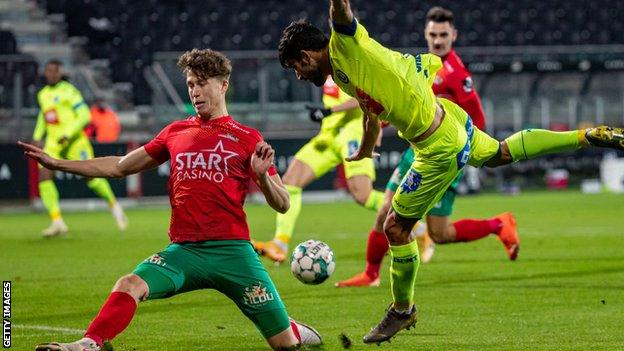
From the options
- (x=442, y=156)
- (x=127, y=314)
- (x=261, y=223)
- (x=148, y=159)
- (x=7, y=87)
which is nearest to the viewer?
(x=127, y=314)

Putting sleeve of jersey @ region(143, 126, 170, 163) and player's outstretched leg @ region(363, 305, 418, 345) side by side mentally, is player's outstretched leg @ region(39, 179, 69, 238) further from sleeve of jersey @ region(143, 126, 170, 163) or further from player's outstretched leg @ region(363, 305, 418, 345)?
sleeve of jersey @ region(143, 126, 170, 163)

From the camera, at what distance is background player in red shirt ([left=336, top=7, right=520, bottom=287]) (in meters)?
9.84

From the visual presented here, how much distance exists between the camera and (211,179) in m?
5.80

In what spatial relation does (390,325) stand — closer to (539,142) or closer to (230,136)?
(230,136)

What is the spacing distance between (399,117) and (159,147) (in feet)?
4.88

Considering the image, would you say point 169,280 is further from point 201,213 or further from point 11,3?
point 11,3

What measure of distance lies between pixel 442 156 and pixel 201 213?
1831 millimetres

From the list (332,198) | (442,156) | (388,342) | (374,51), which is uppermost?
(374,51)

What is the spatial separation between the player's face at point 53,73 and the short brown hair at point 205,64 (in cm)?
1148

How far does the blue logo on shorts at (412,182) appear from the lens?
23.2 ft

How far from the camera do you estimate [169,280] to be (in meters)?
5.62

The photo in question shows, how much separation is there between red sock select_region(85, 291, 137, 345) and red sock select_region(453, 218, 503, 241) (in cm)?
571

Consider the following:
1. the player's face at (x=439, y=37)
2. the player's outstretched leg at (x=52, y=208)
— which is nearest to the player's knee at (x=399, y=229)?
the player's face at (x=439, y=37)

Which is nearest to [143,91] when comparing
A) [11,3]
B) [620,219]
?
[11,3]
